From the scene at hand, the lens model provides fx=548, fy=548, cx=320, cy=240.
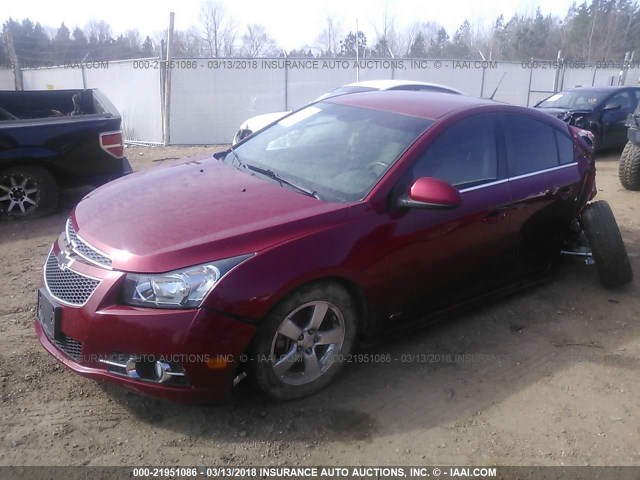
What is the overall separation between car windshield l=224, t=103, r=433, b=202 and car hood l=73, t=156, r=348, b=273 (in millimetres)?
177

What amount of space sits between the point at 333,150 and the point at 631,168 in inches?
246

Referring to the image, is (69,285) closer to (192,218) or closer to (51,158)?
(192,218)

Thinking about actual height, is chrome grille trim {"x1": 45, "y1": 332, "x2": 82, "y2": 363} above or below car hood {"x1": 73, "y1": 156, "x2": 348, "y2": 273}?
below

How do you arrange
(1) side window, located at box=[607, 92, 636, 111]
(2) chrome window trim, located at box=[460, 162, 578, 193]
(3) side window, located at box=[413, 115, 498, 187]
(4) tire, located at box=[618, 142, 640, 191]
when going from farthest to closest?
(1) side window, located at box=[607, 92, 636, 111], (4) tire, located at box=[618, 142, 640, 191], (2) chrome window trim, located at box=[460, 162, 578, 193], (3) side window, located at box=[413, 115, 498, 187]

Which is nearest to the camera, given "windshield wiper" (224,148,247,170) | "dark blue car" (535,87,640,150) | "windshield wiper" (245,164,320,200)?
"windshield wiper" (245,164,320,200)

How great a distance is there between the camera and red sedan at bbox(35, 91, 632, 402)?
262 cm

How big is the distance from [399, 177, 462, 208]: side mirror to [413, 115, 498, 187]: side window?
0.19m

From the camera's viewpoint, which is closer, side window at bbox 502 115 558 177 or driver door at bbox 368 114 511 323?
driver door at bbox 368 114 511 323

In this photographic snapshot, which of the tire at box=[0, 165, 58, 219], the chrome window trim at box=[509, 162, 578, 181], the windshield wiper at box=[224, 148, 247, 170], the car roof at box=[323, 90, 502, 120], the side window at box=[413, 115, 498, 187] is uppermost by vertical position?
the car roof at box=[323, 90, 502, 120]

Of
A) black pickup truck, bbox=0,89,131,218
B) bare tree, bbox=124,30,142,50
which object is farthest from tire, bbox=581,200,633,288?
bare tree, bbox=124,30,142,50

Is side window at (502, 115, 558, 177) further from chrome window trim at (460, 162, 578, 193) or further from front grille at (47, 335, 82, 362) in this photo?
front grille at (47, 335, 82, 362)

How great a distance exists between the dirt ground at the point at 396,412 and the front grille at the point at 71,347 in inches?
13.9

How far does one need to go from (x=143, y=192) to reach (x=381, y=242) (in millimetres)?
1486

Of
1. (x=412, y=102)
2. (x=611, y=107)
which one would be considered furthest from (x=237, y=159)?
(x=611, y=107)
